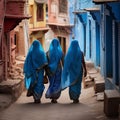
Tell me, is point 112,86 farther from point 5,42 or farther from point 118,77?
point 5,42

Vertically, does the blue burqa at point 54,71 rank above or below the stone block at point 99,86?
above

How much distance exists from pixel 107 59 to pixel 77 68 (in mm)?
1326

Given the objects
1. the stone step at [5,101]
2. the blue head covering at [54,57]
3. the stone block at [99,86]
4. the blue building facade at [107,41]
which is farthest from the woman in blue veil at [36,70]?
the blue building facade at [107,41]

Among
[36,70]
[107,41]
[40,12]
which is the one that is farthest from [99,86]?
[40,12]

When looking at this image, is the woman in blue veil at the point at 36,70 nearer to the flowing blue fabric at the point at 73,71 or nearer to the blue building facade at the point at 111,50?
the flowing blue fabric at the point at 73,71

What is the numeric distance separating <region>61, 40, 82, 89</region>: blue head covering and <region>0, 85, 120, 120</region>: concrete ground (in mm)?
630

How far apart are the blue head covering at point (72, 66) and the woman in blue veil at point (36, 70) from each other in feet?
2.01

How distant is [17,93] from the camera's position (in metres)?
12.8

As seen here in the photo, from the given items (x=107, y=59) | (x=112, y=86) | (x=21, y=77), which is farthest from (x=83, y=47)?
(x=112, y=86)

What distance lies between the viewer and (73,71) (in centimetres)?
1188

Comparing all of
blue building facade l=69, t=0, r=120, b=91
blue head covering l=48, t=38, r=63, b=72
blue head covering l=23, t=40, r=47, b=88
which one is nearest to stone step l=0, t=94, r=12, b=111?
blue head covering l=23, t=40, r=47, b=88

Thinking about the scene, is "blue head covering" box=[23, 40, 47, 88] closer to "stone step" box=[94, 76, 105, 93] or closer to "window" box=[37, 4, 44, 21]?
"stone step" box=[94, 76, 105, 93]

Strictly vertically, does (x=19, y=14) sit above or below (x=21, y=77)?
above

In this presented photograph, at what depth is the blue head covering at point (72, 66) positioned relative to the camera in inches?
466
